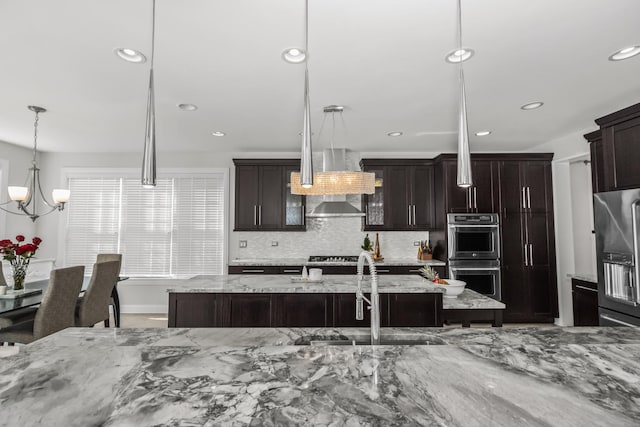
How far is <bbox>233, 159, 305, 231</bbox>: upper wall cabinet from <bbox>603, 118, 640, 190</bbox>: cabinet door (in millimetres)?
3510

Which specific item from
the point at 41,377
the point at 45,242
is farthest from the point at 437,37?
the point at 45,242

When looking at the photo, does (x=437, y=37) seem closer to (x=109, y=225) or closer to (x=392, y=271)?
(x=392, y=271)

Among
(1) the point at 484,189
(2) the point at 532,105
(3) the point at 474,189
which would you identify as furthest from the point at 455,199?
(2) the point at 532,105

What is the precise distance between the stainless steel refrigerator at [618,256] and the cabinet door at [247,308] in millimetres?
2899

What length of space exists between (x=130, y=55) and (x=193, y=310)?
6.50ft

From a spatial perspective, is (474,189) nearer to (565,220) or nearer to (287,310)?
(565,220)

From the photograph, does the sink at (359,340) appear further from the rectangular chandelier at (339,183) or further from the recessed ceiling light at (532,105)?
the recessed ceiling light at (532,105)

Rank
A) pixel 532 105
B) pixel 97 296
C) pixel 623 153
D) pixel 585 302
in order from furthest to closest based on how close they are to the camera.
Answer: pixel 585 302, pixel 97 296, pixel 532 105, pixel 623 153

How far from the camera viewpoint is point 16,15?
1.84m

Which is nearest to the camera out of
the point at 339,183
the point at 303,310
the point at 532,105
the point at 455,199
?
the point at 303,310

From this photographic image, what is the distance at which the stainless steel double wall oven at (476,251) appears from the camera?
14.1 ft

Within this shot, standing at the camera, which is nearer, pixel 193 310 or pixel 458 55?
pixel 458 55

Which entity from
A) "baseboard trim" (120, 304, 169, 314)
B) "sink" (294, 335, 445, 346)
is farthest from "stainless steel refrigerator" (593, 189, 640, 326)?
"baseboard trim" (120, 304, 169, 314)

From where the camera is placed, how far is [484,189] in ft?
14.7
